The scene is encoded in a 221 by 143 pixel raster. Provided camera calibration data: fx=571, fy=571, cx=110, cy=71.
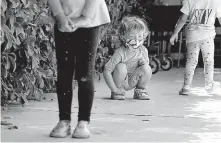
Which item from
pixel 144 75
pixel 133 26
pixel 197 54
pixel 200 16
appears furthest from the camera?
pixel 197 54

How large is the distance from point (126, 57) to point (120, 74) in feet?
0.69

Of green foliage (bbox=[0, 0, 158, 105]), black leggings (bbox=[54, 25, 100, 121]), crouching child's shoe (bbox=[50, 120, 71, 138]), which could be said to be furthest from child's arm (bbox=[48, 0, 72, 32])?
crouching child's shoe (bbox=[50, 120, 71, 138])

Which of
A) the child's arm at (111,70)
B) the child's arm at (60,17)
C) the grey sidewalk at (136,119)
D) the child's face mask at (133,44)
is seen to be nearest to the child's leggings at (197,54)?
the grey sidewalk at (136,119)

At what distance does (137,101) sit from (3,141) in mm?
2548

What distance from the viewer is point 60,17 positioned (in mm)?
4168

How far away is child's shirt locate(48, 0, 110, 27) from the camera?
4.20 metres

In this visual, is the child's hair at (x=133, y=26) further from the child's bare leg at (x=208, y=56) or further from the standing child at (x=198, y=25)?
the child's bare leg at (x=208, y=56)

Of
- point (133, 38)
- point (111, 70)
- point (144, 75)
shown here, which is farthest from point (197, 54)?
point (111, 70)

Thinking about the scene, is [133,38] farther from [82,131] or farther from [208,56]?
[82,131]

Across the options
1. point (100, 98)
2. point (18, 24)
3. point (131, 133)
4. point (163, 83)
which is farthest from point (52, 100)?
point (163, 83)

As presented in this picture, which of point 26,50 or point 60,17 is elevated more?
point 60,17

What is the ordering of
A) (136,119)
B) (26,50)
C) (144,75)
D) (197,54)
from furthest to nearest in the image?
(197,54) → (144,75) → (26,50) → (136,119)

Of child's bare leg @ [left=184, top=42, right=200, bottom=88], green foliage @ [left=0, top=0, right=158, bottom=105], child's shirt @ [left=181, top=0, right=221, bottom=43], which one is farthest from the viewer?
child's bare leg @ [left=184, top=42, right=200, bottom=88]

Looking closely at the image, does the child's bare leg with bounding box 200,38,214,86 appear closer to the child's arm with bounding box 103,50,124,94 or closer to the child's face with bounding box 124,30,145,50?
the child's face with bounding box 124,30,145,50
